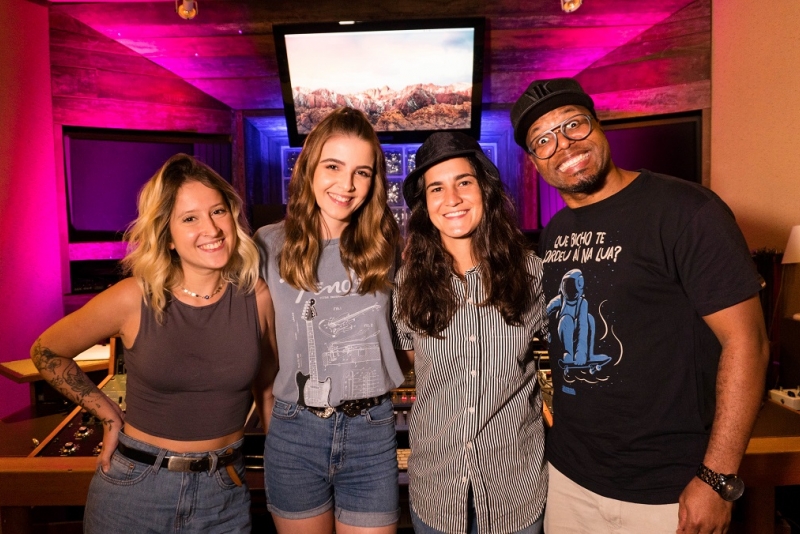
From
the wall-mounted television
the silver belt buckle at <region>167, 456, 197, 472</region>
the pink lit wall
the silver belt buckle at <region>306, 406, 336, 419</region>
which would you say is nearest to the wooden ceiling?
the wall-mounted television

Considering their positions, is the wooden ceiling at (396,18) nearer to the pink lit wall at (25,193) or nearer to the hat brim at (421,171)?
the pink lit wall at (25,193)

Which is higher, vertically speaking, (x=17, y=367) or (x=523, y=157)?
(x=523, y=157)

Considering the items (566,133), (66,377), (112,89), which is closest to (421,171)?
(566,133)

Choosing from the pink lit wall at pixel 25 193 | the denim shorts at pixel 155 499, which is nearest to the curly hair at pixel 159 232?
the denim shorts at pixel 155 499

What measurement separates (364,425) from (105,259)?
3.01 m

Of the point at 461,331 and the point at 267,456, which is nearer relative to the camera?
the point at 461,331

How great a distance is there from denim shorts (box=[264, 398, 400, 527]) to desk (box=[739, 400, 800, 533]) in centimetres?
143

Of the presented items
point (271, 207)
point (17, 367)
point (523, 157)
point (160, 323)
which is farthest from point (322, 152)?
point (523, 157)

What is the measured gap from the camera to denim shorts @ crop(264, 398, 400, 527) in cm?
177

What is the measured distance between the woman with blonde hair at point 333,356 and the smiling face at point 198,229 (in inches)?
9.1

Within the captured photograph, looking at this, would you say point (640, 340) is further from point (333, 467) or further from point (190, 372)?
point (190, 372)

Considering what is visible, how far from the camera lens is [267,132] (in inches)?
175

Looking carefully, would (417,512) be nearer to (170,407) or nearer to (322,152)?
(170,407)

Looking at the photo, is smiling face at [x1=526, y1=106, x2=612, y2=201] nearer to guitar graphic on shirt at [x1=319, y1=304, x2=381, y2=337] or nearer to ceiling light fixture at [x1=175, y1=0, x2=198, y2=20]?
guitar graphic on shirt at [x1=319, y1=304, x2=381, y2=337]
